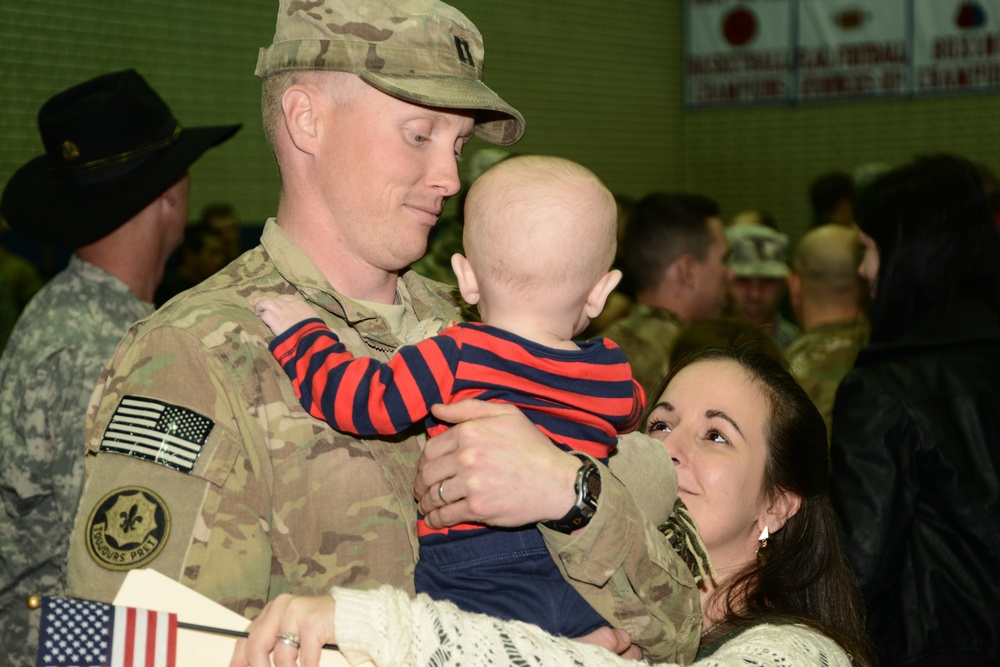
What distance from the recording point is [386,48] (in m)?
1.71

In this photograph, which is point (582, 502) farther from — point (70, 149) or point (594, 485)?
point (70, 149)

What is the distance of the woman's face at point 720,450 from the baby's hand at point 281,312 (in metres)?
1.02

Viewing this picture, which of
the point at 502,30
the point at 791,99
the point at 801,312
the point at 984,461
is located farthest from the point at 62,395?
the point at 791,99

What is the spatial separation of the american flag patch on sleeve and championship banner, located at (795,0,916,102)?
9.69m

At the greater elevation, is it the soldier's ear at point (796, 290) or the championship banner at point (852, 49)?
the championship banner at point (852, 49)

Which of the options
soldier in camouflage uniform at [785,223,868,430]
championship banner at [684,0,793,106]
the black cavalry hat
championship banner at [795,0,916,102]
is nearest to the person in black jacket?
soldier in camouflage uniform at [785,223,868,430]

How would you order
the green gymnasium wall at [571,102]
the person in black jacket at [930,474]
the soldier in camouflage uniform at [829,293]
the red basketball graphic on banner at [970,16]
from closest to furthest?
the person in black jacket at [930,474] → the soldier in camouflage uniform at [829,293] → the green gymnasium wall at [571,102] → the red basketball graphic on banner at [970,16]

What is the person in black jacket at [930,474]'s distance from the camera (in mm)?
2922

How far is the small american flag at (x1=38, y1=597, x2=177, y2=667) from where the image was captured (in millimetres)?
1312

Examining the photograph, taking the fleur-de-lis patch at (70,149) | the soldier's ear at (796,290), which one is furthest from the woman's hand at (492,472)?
the soldier's ear at (796,290)

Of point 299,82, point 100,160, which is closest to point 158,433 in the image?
point 299,82

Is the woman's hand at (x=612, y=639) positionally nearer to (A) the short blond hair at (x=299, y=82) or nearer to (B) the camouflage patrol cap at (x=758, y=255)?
(A) the short blond hair at (x=299, y=82)

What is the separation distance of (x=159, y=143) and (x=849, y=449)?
2341 millimetres

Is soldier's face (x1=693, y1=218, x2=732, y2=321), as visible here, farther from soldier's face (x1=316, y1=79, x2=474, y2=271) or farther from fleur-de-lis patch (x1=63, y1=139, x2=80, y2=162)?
soldier's face (x1=316, y1=79, x2=474, y2=271)
